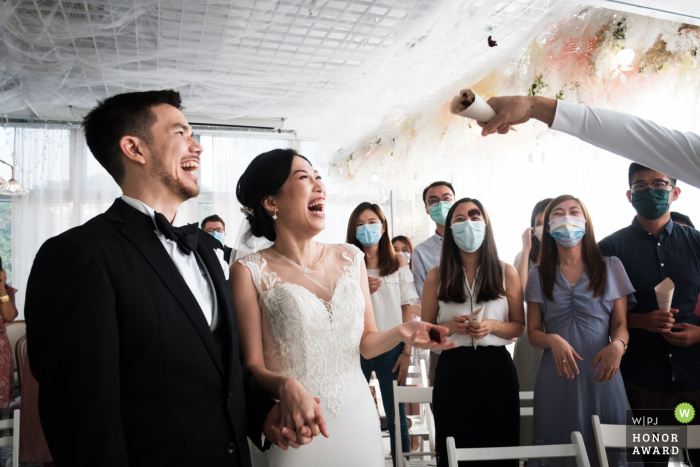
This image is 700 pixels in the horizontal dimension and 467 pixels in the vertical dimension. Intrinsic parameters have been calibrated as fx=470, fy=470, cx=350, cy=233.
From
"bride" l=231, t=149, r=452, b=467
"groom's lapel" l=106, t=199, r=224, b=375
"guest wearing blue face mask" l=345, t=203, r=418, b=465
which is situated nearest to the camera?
"groom's lapel" l=106, t=199, r=224, b=375

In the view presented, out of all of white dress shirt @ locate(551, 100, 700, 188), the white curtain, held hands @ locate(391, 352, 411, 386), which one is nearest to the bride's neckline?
white dress shirt @ locate(551, 100, 700, 188)

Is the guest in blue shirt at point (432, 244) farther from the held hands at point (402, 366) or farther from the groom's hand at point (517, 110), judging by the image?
the groom's hand at point (517, 110)

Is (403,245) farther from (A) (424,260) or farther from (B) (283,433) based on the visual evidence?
(B) (283,433)

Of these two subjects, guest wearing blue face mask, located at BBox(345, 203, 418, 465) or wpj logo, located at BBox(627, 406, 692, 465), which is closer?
wpj logo, located at BBox(627, 406, 692, 465)

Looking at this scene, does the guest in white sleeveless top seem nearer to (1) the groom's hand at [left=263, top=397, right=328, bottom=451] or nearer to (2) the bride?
(2) the bride

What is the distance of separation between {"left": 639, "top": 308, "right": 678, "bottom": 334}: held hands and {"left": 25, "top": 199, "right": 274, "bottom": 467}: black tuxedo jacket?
1.97m

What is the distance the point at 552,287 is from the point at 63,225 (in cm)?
640

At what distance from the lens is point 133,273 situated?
1.13 metres

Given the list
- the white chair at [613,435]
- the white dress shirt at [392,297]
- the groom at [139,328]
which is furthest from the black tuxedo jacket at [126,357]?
the white dress shirt at [392,297]

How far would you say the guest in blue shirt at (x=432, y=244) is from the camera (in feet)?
11.7

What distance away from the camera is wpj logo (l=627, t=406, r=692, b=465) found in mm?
1918

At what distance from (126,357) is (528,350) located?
2.96m

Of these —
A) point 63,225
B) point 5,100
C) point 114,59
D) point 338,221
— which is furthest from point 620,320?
point 63,225

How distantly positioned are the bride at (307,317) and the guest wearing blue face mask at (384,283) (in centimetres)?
158
